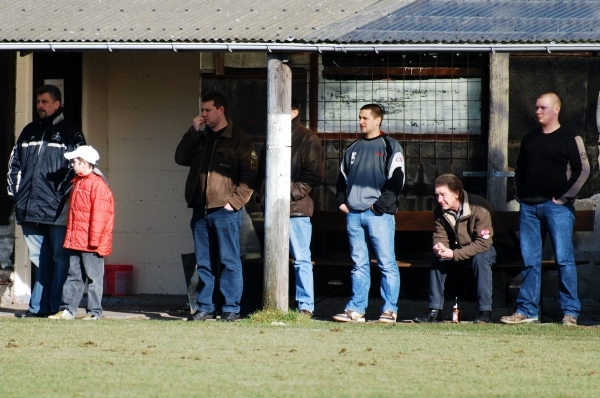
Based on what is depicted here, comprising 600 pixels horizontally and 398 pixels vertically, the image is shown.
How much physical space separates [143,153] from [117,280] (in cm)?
135

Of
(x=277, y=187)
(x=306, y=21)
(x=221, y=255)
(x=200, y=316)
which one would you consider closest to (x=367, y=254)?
(x=277, y=187)

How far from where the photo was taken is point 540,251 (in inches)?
381

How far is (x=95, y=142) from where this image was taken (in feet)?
38.9

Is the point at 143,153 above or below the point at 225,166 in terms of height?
above

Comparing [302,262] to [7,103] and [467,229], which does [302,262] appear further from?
[7,103]

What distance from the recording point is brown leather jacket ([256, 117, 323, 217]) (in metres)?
9.98

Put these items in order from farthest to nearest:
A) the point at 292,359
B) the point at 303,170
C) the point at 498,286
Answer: the point at 498,286
the point at 303,170
the point at 292,359

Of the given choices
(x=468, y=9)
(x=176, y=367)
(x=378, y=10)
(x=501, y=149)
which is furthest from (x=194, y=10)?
(x=176, y=367)

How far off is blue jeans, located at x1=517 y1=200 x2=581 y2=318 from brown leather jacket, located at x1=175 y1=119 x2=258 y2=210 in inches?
94.0

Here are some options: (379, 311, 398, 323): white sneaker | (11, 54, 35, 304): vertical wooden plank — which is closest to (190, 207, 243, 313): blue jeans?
(379, 311, 398, 323): white sneaker

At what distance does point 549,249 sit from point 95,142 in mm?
4742

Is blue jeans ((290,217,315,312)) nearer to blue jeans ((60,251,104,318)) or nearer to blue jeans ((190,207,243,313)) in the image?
blue jeans ((190,207,243,313))

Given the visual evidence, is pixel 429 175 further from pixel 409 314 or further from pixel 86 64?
pixel 86 64

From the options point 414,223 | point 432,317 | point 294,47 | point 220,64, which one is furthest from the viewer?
point 220,64
